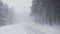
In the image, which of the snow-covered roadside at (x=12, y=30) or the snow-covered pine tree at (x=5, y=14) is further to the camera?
the snow-covered pine tree at (x=5, y=14)

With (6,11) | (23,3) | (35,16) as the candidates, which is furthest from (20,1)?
(35,16)

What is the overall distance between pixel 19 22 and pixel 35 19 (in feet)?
16.3

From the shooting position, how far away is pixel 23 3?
9.91 metres

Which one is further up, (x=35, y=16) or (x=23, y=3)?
(x=23, y=3)

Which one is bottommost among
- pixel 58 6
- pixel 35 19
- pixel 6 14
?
pixel 35 19

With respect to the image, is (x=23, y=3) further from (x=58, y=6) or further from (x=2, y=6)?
(x=2, y=6)

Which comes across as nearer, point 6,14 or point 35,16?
point 6,14

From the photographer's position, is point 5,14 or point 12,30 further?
point 5,14

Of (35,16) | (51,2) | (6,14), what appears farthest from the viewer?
(35,16)

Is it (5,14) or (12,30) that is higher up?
(5,14)

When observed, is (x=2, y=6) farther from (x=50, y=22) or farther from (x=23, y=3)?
(x=50, y=22)

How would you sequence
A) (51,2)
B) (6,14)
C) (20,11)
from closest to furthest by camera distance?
(20,11) → (51,2) → (6,14)

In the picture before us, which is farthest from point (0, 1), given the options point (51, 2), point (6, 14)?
point (51, 2)

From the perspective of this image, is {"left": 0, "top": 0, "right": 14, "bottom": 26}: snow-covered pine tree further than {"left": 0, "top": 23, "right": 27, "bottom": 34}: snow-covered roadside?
Yes
